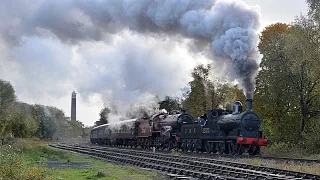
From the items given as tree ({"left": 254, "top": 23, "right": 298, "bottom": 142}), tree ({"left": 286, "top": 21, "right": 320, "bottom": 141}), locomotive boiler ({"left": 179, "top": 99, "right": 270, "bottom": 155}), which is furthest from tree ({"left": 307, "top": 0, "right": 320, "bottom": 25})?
locomotive boiler ({"left": 179, "top": 99, "right": 270, "bottom": 155})

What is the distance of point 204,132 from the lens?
1396 inches

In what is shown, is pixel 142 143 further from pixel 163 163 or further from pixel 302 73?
pixel 163 163

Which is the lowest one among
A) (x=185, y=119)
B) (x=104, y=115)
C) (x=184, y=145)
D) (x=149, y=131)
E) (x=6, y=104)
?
(x=184, y=145)

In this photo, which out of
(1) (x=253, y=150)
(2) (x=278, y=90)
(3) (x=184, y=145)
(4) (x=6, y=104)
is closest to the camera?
(1) (x=253, y=150)

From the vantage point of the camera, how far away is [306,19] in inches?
1348

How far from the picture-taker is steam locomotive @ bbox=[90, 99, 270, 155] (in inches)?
1267

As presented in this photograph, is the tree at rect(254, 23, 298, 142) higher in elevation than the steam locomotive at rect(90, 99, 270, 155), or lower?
higher

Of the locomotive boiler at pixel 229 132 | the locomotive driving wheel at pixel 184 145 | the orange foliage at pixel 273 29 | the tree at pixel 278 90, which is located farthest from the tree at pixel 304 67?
the orange foliage at pixel 273 29

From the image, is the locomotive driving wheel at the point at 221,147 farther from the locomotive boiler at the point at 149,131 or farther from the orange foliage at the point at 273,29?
the orange foliage at the point at 273,29

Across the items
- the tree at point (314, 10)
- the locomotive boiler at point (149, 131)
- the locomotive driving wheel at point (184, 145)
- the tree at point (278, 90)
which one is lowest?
the locomotive driving wheel at point (184, 145)

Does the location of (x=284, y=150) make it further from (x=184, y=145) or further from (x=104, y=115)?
(x=104, y=115)

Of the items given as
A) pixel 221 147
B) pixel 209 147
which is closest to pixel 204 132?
pixel 209 147

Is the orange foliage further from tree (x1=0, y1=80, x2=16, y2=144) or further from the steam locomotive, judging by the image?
tree (x1=0, y1=80, x2=16, y2=144)

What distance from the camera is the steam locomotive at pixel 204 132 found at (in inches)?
1267
